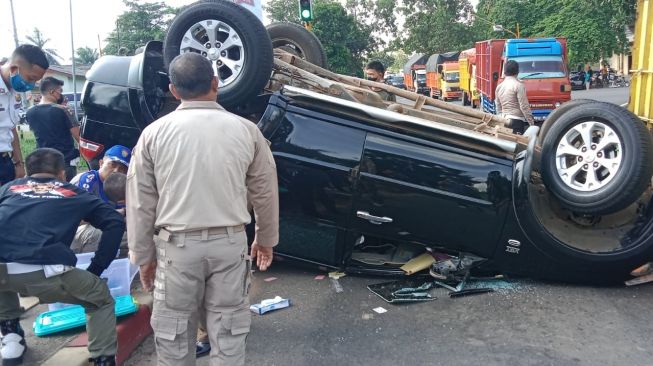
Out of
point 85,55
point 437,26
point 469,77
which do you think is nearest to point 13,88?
point 469,77

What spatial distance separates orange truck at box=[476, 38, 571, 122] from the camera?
14.1 meters

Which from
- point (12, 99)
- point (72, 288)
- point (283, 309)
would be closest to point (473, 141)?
point (283, 309)

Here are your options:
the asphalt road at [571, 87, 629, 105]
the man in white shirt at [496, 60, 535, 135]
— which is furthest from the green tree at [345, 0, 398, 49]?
the man in white shirt at [496, 60, 535, 135]

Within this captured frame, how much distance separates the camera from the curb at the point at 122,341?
9.90 ft

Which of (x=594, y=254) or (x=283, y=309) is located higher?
(x=594, y=254)

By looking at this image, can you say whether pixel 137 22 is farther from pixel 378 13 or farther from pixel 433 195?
pixel 433 195

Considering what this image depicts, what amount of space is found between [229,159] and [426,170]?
6.12ft

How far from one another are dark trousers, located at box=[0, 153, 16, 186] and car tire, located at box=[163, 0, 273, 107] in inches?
58.2

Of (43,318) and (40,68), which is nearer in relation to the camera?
(43,318)

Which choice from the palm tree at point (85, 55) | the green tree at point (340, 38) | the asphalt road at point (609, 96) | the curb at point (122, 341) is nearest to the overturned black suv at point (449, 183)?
the curb at point (122, 341)

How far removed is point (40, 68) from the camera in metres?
4.11

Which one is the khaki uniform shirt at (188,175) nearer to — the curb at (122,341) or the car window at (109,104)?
the curb at (122,341)

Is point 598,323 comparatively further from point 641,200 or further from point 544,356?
point 641,200

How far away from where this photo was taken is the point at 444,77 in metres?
30.6
